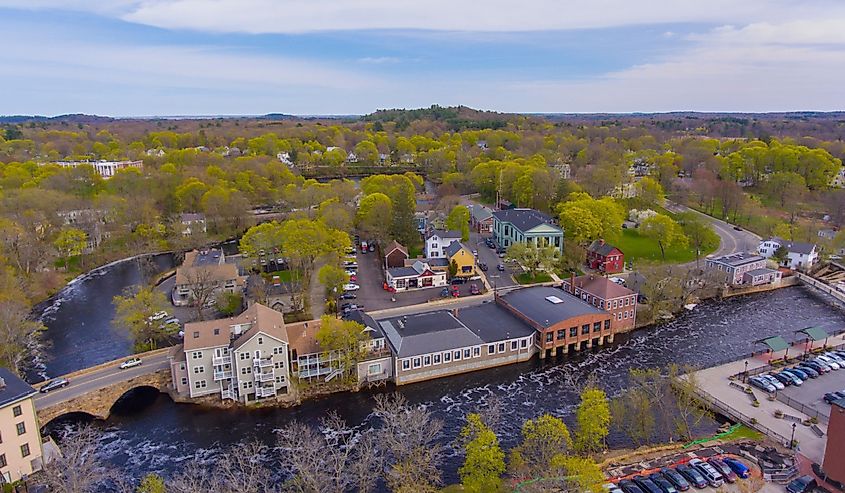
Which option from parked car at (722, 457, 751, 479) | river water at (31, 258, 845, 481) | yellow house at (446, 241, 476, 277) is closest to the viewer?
parked car at (722, 457, 751, 479)

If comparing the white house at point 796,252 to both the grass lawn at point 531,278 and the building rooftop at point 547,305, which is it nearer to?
the grass lawn at point 531,278

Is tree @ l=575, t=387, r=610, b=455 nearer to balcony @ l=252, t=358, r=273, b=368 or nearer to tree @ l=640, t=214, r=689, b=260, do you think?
balcony @ l=252, t=358, r=273, b=368

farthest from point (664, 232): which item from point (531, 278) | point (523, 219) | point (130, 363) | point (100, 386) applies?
point (100, 386)

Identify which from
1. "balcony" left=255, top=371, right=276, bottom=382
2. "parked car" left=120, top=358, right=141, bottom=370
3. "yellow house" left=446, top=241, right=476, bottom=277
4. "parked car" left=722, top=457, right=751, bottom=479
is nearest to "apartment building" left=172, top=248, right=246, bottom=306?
"parked car" left=120, top=358, right=141, bottom=370

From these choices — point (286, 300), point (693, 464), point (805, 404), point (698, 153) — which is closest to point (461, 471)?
point (693, 464)

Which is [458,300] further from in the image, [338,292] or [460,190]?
[460,190]

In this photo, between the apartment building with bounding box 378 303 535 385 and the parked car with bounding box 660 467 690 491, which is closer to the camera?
the parked car with bounding box 660 467 690 491
